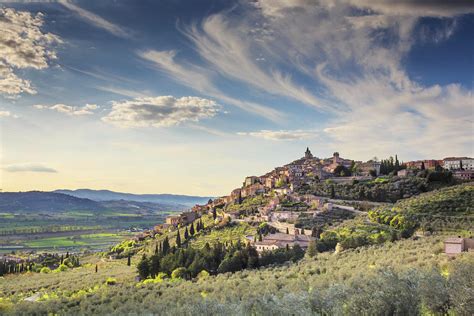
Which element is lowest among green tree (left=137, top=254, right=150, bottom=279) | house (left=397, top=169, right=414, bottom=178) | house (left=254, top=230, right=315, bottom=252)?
green tree (left=137, top=254, right=150, bottom=279)

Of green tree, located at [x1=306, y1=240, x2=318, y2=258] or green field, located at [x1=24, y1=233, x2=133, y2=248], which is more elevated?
green tree, located at [x1=306, y1=240, x2=318, y2=258]

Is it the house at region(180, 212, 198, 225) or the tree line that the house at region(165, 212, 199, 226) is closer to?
the house at region(180, 212, 198, 225)

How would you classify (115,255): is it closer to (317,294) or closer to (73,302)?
(73,302)

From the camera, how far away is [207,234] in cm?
6031

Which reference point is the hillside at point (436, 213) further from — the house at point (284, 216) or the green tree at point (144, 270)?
the green tree at point (144, 270)

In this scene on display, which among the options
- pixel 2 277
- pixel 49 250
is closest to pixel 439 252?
pixel 2 277

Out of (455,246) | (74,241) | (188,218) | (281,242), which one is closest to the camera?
(455,246)

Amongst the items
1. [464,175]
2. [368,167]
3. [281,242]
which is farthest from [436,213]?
[368,167]

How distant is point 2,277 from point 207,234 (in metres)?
27.1

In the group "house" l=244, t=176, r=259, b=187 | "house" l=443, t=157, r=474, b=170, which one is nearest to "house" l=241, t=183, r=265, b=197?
"house" l=244, t=176, r=259, b=187

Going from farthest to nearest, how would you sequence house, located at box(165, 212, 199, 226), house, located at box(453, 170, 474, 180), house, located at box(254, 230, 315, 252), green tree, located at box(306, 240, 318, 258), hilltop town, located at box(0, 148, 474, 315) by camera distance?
house, located at box(165, 212, 199, 226) → house, located at box(453, 170, 474, 180) → house, located at box(254, 230, 315, 252) → green tree, located at box(306, 240, 318, 258) → hilltop town, located at box(0, 148, 474, 315)

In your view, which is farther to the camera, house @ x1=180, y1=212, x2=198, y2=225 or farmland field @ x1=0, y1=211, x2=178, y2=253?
farmland field @ x1=0, y1=211, x2=178, y2=253

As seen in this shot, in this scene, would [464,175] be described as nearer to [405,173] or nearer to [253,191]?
[405,173]

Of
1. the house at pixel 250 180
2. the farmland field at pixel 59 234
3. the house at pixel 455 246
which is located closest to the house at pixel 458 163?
the house at pixel 250 180
